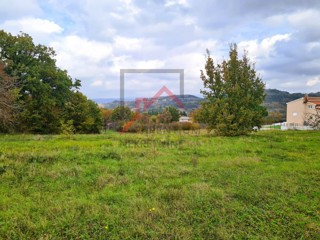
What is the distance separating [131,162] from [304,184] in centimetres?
440

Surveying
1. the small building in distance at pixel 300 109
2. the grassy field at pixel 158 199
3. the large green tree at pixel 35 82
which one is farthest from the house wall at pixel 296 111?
the grassy field at pixel 158 199

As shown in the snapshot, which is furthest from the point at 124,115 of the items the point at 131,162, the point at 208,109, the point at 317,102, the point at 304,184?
the point at 304,184

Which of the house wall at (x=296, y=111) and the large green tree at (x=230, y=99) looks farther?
the house wall at (x=296, y=111)

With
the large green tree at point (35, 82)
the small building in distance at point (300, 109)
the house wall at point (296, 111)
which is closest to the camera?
the large green tree at point (35, 82)

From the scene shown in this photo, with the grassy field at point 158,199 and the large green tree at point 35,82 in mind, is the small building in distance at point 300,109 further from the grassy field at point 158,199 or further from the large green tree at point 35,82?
the grassy field at point 158,199

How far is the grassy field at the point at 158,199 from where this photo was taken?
3280 millimetres

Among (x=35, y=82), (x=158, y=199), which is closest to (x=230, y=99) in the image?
(x=158, y=199)

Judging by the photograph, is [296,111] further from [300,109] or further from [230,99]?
[230,99]

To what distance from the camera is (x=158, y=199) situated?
4.32 meters

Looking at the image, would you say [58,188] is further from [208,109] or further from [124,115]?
[124,115]

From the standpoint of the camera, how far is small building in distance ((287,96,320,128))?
3985 centimetres

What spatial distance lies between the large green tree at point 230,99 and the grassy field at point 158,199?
321 inches

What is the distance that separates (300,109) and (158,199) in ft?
151

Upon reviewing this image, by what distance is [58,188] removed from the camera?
4816 millimetres
